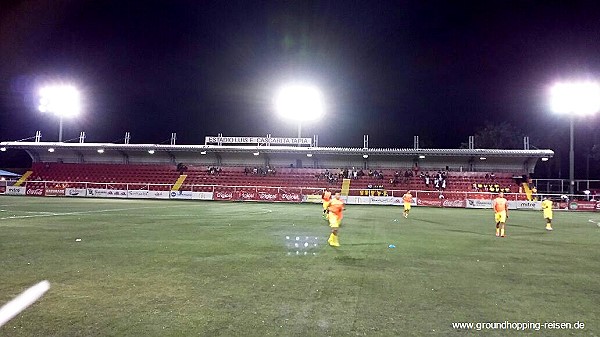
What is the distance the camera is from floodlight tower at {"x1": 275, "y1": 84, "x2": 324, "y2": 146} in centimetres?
4144

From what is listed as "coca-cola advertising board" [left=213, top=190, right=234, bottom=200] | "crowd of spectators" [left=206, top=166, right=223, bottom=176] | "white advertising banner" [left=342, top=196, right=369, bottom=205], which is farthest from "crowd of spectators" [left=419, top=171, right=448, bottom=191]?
"crowd of spectators" [left=206, top=166, right=223, bottom=176]

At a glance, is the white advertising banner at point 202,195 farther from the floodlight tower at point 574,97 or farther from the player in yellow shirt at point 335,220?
the floodlight tower at point 574,97

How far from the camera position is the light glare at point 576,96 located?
33688mm

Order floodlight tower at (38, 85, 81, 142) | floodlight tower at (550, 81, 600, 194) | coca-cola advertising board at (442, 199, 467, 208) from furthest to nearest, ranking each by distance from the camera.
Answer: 1. floodlight tower at (38, 85, 81, 142)
2. coca-cola advertising board at (442, 199, 467, 208)
3. floodlight tower at (550, 81, 600, 194)

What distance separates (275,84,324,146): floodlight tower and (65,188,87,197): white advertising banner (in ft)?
72.2

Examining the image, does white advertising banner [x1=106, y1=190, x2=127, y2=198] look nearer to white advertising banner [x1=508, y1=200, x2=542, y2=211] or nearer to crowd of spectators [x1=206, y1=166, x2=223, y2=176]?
crowd of spectators [x1=206, y1=166, x2=223, y2=176]

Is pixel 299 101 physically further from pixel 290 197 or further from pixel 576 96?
pixel 576 96

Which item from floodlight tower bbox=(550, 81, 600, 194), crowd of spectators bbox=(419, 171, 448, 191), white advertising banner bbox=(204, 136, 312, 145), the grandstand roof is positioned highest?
floodlight tower bbox=(550, 81, 600, 194)

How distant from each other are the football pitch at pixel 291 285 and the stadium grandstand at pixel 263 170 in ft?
92.4

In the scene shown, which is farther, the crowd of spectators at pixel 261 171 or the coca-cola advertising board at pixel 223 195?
the crowd of spectators at pixel 261 171

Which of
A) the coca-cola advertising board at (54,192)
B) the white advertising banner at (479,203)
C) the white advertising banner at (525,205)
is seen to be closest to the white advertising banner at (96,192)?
the coca-cola advertising board at (54,192)

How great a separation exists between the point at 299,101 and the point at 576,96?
973 inches

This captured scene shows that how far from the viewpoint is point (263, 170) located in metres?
47.0

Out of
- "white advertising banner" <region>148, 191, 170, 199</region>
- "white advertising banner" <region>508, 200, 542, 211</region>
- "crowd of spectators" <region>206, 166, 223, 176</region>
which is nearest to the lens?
"white advertising banner" <region>508, 200, 542, 211</region>
